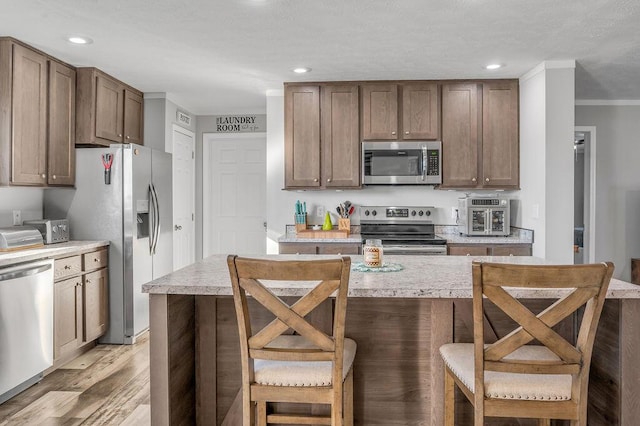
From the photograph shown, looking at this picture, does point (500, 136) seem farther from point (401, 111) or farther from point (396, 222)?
point (396, 222)

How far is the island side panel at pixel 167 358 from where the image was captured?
5.61 feet

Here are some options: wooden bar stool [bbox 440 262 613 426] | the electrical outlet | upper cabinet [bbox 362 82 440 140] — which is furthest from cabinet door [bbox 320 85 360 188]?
wooden bar stool [bbox 440 262 613 426]

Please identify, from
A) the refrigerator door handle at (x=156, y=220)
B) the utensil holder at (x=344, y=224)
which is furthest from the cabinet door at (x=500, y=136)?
the refrigerator door handle at (x=156, y=220)

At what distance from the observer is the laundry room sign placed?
5.57 m

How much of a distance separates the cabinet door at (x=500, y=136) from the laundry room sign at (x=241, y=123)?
2.71 meters

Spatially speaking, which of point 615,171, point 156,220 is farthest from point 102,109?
point 615,171

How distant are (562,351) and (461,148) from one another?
3.05 m

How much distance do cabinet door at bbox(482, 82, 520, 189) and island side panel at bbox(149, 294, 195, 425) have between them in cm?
327

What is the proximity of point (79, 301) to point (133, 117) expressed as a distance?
1.99 metres

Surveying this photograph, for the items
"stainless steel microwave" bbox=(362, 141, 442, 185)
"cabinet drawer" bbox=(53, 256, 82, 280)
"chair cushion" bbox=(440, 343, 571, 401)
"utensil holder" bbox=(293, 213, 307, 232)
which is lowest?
"chair cushion" bbox=(440, 343, 571, 401)

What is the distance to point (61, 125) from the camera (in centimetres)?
360

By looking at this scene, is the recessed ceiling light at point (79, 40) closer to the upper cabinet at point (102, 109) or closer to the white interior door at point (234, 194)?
the upper cabinet at point (102, 109)

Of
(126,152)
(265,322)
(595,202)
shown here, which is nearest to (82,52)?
(126,152)

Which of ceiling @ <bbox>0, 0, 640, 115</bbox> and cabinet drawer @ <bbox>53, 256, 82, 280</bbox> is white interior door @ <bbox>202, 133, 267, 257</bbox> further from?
cabinet drawer @ <bbox>53, 256, 82, 280</bbox>
